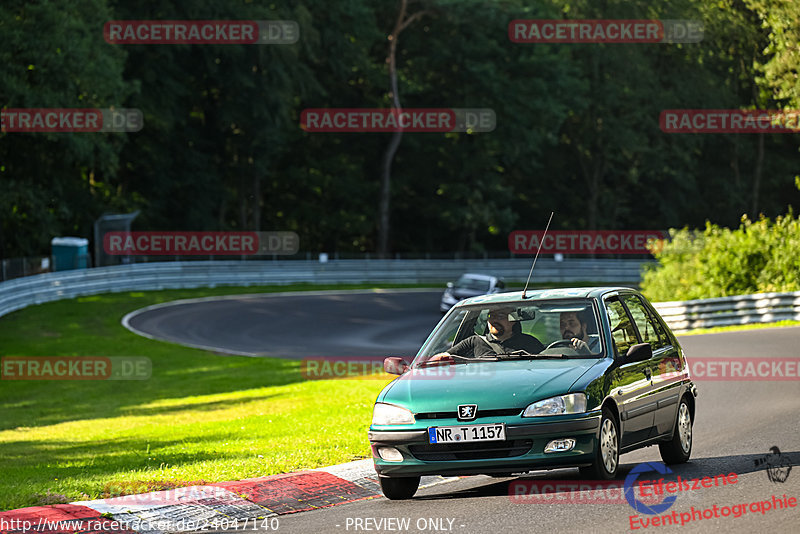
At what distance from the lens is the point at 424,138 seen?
70.4 m

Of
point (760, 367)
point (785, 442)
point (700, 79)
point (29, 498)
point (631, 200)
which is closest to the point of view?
point (29, 498)

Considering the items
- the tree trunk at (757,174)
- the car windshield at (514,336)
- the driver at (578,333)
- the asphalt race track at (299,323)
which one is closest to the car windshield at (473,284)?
the asphalt race track at (299,323)

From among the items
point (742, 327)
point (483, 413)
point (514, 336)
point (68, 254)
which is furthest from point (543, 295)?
point (68, 254)

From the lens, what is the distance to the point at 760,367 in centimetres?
1897

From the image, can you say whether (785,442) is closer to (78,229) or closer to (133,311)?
(133,311)

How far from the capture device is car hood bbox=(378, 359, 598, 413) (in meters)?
8.23

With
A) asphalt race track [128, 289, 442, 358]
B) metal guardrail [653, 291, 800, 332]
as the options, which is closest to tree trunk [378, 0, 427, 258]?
asphalt race track [128, 289, 442, 358]

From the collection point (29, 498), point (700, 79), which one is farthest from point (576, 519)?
point (700, 79)

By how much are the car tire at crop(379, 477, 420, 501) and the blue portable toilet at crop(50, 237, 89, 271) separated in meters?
39.8

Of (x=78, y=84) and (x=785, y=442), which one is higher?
(x=78, y=84)

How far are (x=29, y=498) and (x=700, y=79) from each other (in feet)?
233

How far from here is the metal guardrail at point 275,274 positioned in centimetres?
4238

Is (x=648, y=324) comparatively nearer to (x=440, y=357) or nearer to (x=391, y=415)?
(x=440, y=357)

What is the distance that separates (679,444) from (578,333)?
1.50 m
